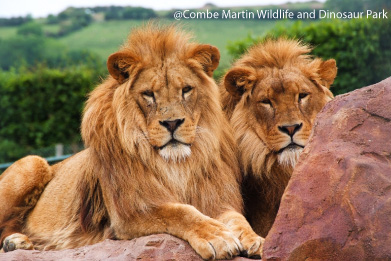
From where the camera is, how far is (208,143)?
4957 millimetres

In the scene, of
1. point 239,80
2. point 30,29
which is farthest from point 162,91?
point 30,29

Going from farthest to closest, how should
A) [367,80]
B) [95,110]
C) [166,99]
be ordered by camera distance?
[367,80], [95,110], [166,99]

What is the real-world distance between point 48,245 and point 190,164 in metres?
1.66

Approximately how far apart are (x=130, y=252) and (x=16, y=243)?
1.48 meters

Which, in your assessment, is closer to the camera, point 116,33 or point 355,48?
point 355,48

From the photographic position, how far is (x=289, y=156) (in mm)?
5059

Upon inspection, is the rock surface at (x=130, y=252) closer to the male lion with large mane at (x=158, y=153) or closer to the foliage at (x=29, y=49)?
the male lion with large mane at (x=158, y=153)

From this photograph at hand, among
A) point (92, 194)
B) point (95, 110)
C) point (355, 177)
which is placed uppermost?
point (95, 110)

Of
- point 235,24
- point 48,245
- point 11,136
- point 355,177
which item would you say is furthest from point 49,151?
point 235,24

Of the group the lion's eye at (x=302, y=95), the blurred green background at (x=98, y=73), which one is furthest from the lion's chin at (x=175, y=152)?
the blurred green background at (x=98, y=73)

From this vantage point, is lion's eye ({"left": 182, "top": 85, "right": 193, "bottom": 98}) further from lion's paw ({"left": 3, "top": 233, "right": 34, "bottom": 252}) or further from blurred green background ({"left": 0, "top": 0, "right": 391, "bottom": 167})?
lion's paw ({"left": 3, "top": 233, "right": 34, "bottom": 252})

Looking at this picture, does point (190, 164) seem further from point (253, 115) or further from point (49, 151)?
point (49, 151)

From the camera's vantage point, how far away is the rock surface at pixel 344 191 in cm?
348

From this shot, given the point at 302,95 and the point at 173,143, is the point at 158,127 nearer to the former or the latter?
the point at 173,143
